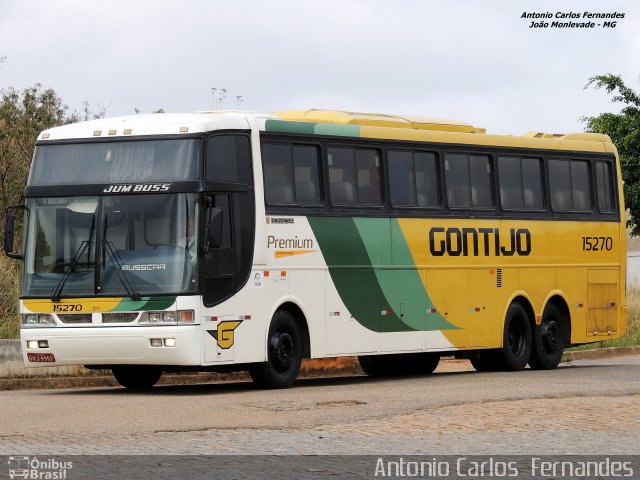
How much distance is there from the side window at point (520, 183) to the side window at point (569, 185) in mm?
389

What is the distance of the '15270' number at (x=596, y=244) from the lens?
26.5 metres

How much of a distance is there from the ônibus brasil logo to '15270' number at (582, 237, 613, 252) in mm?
15724

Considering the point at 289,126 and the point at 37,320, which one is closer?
the point at 37,320

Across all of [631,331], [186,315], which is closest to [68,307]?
[186,315]

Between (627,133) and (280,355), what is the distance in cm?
2774

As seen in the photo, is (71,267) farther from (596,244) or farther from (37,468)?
(596,244)

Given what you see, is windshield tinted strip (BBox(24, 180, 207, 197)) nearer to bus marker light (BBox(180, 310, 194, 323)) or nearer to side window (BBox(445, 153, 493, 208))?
bus marker light (BBox(180, 310, 194, 323))

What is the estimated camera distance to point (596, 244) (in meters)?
26.8

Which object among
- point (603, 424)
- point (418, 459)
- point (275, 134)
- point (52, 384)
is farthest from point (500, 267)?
point (418, 459)

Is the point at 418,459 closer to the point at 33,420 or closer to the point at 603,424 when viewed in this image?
the point at 603,424

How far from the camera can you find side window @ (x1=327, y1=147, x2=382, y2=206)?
21547 mm

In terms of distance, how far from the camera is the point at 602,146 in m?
27.5

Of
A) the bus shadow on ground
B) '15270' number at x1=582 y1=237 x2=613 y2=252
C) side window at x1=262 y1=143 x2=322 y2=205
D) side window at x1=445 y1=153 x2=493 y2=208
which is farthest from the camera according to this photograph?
'15270' number at x1=582 y1=237 x2=613 y2=252

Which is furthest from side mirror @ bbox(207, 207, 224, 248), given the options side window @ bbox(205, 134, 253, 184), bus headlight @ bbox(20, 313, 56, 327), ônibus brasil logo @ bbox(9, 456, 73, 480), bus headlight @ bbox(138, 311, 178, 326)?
ônibus brasil logo @ bbox(9, 456, 73, 480)
